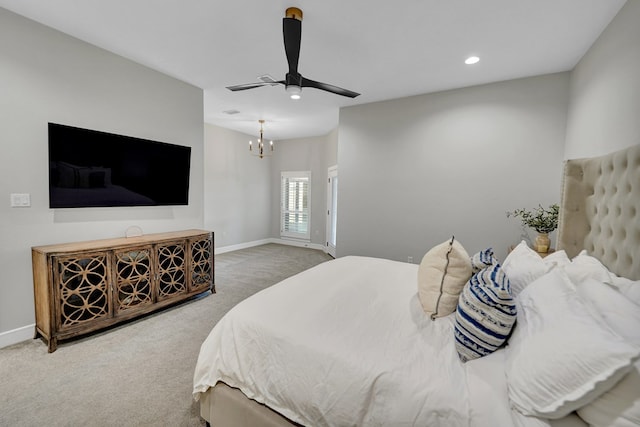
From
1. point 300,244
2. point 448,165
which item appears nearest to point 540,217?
point 448,165

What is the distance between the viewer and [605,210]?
70.7 inches

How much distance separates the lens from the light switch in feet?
7.73

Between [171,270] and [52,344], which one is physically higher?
[171,270]

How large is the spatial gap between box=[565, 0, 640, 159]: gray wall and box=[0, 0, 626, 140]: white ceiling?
6.5 inches

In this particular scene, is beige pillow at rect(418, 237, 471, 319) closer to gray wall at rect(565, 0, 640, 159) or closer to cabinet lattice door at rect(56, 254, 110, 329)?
gray wall at rect(565, 0, 640, 159)

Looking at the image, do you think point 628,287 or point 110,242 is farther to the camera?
point 110,242

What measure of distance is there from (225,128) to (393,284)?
17.7ft

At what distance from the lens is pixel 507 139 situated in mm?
3439

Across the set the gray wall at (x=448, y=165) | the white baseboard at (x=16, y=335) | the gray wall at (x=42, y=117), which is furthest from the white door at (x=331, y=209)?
the white baseboard at (x=16, y=335)

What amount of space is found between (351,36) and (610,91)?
2.16 m

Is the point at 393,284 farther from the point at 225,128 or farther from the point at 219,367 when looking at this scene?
the point at 225,128

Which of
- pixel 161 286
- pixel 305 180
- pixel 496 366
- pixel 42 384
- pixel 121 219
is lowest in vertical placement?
pixel 42 384

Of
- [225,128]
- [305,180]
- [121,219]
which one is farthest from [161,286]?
[305,180]

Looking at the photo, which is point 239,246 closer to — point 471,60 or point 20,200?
point 20,200
